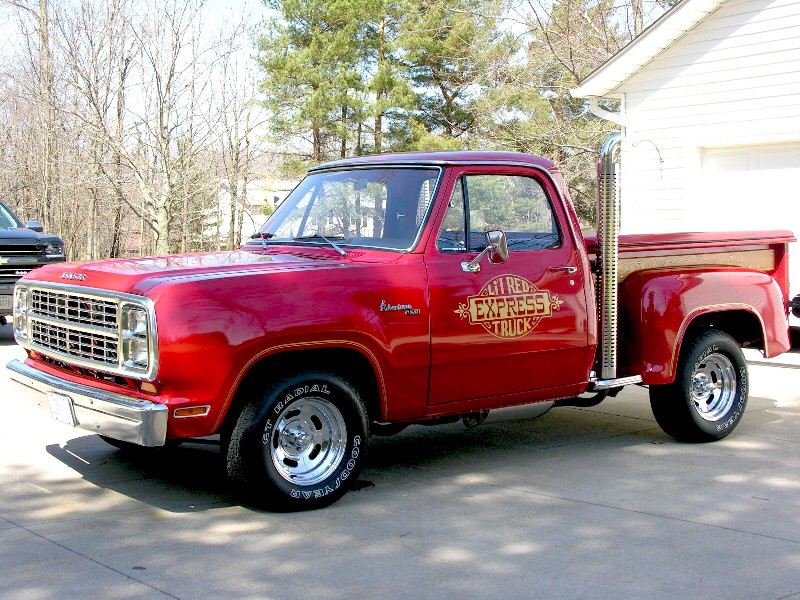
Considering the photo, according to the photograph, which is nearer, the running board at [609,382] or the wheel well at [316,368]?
the wheel well at [316,368]

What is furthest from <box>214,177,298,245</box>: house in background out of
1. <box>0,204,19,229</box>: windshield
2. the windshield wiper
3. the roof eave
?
the windshield wiper

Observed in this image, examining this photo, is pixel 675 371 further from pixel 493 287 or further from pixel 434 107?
pixel 434 107

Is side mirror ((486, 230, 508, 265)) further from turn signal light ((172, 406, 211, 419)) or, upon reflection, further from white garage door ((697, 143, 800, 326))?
white garage door ((697, 143, 800, 326))

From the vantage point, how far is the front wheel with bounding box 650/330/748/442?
6906 mm

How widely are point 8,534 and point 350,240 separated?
263 centimetres

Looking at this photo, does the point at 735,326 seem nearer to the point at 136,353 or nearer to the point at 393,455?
the point at 393,455

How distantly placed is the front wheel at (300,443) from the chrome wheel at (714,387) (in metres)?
2.94

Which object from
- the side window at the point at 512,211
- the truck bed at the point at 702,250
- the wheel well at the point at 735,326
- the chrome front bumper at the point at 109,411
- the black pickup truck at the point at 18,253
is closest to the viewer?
the chrome front bumper at the point at 109,411

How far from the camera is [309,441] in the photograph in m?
5.38

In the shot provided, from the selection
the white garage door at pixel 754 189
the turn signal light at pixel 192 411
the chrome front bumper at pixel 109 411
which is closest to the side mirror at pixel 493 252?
the turn signal light at pixel 192 411

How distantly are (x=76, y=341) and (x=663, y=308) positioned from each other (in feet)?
12.7

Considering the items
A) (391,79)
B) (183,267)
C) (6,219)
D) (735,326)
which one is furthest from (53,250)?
(391,79)

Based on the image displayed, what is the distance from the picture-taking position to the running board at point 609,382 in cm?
654

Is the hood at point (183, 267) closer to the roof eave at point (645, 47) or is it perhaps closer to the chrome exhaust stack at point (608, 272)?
the chrome exhaust stack at point (608, 272)
